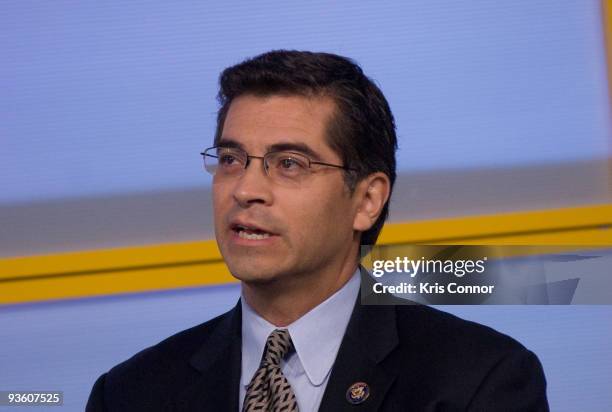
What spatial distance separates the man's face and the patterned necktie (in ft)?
0.43

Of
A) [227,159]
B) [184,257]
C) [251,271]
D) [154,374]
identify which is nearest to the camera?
[251,271]

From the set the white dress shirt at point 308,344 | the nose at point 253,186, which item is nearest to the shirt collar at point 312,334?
the white dress shirt at point 308,344

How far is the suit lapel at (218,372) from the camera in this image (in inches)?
76.2

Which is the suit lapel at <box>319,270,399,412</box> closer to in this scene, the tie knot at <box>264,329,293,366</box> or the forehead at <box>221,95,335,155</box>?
the tie knot at <box>264,329,293,366</box>

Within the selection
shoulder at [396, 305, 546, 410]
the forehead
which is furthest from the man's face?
shoulder at [396, 305, 546, 410]

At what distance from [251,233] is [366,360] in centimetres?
32

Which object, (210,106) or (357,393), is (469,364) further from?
(210,106)

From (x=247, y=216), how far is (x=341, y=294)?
0.29 metres

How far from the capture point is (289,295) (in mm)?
1976

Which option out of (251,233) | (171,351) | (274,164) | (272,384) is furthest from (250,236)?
(171,351)

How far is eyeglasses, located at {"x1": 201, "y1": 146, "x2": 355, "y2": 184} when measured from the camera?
6.26 feet

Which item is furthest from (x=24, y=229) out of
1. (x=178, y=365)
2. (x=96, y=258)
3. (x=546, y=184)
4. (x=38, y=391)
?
(x=546, y=184)

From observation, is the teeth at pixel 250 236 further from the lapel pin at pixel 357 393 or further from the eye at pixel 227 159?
the lapel pin at pixel 357 393

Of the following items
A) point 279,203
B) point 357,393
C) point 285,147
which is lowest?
point 357,393
